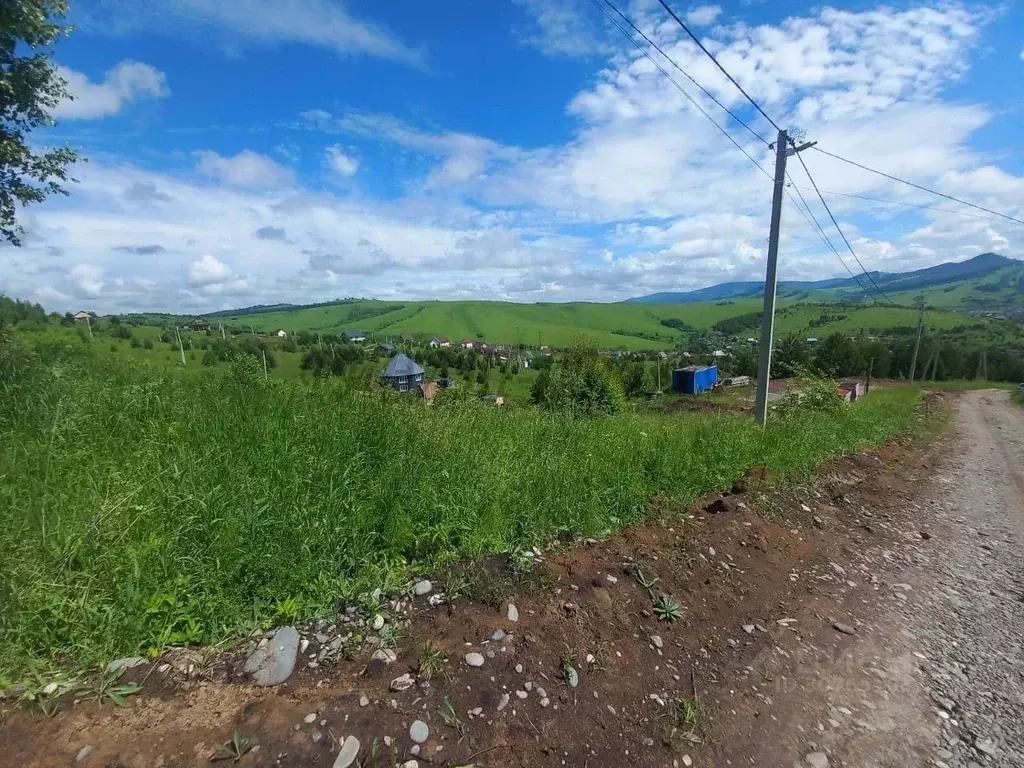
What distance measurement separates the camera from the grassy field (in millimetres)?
92300

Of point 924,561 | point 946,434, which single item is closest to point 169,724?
point 924,561

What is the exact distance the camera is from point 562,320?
499ft

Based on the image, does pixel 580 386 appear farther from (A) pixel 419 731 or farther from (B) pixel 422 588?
(A) pixel 419 731

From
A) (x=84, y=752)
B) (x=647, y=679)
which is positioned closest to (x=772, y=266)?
(x=647, y=679)

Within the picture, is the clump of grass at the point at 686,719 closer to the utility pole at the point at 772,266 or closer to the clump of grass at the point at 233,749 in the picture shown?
the clump of grass at the point at 233,749

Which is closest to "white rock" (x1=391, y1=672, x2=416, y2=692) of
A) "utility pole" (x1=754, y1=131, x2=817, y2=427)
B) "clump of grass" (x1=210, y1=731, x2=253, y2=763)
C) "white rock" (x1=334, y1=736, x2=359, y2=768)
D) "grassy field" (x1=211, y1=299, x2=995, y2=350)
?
"white rock" (x1=334, y1=736, x2=359, y2=768)

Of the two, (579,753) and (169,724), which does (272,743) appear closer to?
(169,724)

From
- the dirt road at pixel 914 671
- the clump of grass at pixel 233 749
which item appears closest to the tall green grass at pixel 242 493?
the clump of grass at pixel 233 749

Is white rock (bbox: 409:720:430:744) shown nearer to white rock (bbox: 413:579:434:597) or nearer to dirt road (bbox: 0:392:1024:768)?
dirt road (bbox: 0:392:1024:768)

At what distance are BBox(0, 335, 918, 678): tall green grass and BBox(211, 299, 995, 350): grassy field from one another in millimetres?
69019

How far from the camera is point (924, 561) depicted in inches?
197

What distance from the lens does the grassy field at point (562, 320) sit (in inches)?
3634

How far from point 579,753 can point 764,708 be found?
127cm

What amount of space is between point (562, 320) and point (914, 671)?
15109 cm
